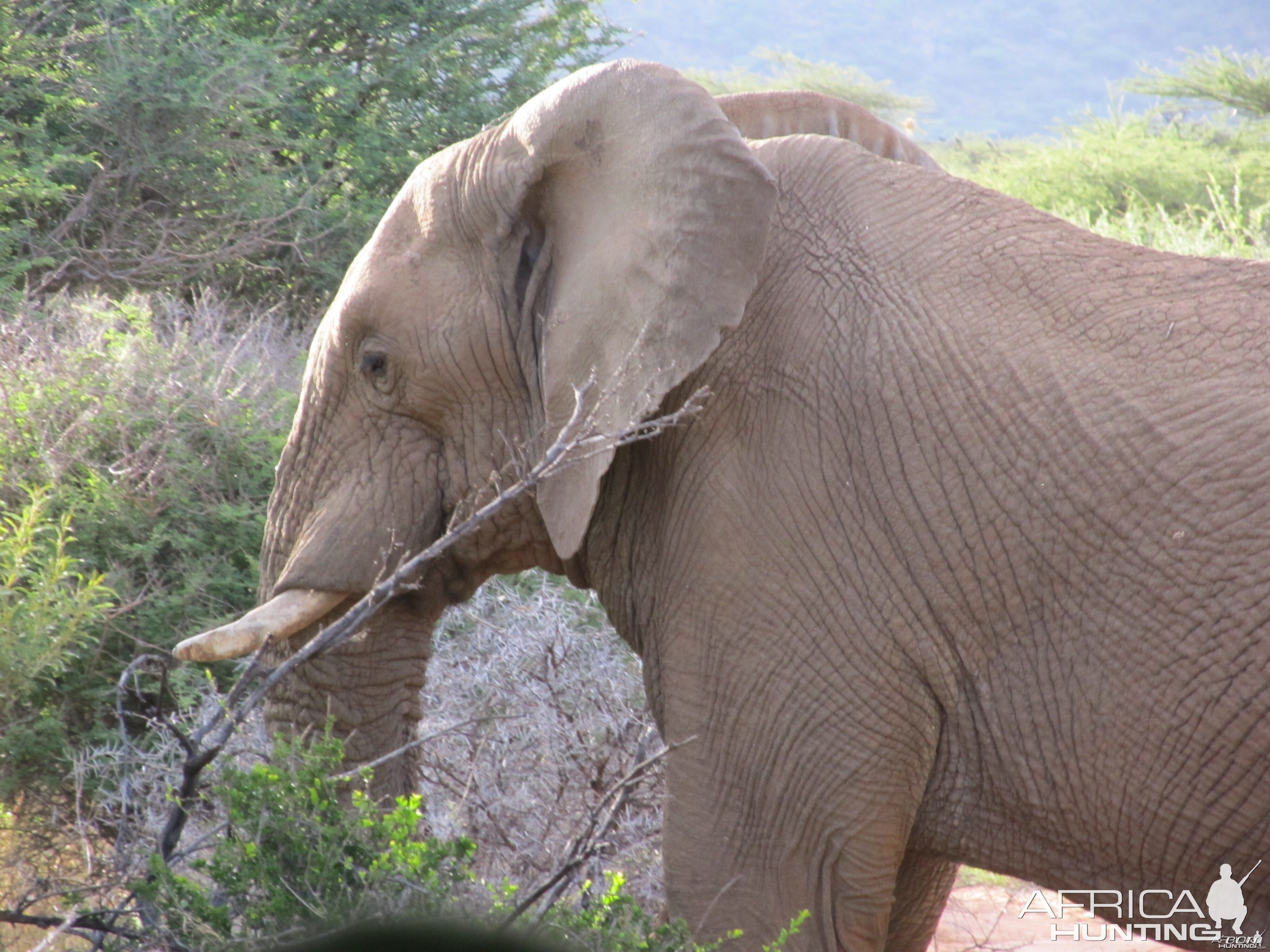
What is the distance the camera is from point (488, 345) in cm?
298

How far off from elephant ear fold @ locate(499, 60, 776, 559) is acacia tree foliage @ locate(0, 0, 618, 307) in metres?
4.38

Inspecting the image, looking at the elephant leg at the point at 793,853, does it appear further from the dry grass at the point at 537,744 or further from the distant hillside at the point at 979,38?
the distant hillside at the point at 979,38

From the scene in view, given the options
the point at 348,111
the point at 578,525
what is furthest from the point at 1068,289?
the point at 348,111

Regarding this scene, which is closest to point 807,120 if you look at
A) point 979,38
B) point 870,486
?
point 870,486

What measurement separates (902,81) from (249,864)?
90771mm

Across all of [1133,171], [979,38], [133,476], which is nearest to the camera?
[133,476]

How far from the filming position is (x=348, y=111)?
9.70m

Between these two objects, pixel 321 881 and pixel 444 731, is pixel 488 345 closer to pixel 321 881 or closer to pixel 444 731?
pixel 444 731

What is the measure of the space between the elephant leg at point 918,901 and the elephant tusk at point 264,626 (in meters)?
1.57

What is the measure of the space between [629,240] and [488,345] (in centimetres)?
44

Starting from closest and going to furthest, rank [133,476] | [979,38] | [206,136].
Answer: [133,476]
[206,136]
[979,38]

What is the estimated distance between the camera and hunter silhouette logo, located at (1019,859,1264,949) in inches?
98.6

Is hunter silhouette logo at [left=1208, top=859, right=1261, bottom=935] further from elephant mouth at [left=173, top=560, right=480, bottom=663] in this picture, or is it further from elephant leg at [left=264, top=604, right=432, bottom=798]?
elephant leg at [left=264, top=604, right=432, bottom=798]

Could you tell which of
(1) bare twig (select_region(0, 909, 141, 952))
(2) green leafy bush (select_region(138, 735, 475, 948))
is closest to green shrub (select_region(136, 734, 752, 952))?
(2) green leafy bush (select_region(138, 735, 475, 948))
